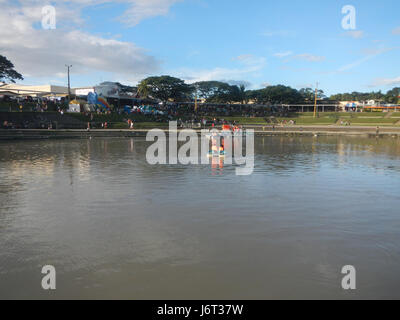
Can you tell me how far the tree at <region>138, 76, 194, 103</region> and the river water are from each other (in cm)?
6493

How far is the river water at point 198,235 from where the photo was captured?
487 centimetres

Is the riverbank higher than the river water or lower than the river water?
higher

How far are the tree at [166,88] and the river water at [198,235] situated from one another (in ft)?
213

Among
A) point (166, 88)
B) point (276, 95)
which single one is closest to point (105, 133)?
point (166, 88)

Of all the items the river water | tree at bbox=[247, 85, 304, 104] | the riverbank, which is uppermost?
tree at bbox=[247, 85, 304, 104]

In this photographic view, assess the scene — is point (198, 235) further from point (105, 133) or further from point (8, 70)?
point (8, 70)

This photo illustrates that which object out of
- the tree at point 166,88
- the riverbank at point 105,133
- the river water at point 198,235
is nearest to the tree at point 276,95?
the tree at point 166,88

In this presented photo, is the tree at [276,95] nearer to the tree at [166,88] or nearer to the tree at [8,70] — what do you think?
the tree at [166,88]

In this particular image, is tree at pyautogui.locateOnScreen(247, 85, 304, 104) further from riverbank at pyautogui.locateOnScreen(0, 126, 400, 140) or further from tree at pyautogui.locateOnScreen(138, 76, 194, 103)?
riverbank at pyautogui.locateOnScreen(0, 126, 400, 140)

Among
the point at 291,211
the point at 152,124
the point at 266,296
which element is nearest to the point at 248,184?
the point at 291,211

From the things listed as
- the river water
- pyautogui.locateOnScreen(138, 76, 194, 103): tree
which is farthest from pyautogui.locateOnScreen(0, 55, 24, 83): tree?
the river water

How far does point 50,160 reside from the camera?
17.1 meters

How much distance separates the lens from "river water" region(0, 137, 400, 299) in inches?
192
